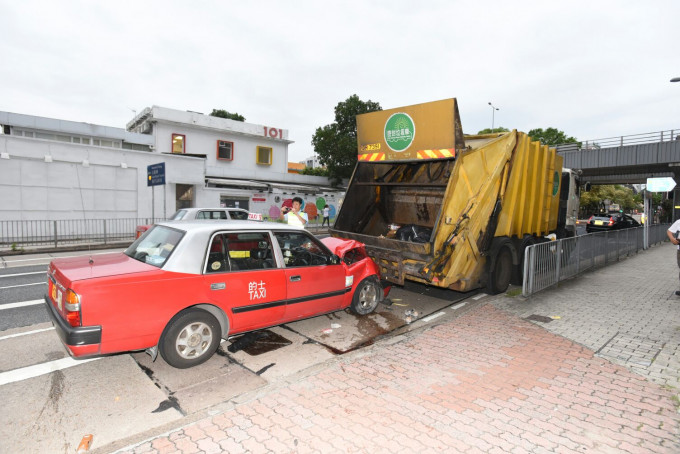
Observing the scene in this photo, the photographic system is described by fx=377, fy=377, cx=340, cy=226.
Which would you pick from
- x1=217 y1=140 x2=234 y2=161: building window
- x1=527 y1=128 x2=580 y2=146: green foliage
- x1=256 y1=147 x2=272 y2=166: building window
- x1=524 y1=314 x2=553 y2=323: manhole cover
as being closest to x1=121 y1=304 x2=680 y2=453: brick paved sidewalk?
x1=524 y1=314 x2=553 y2=323: manhole cover

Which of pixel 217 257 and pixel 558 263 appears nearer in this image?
pixel 217 257

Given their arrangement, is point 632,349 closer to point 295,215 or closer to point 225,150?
point 295,215

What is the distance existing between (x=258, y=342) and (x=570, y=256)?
294 inches

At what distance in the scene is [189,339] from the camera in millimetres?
3938

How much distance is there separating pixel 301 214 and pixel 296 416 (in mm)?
4738

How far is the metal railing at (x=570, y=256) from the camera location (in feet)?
23.5

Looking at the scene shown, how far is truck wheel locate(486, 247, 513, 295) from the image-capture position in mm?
7023

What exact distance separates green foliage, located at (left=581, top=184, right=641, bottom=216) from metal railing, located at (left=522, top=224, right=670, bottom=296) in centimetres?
3938

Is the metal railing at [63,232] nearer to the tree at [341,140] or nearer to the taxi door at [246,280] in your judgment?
the taxi door at [246,280]

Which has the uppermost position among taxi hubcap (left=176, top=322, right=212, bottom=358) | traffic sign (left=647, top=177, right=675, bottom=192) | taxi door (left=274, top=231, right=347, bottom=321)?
traffic sign (left=647, top=177, right=675, bottom=192)

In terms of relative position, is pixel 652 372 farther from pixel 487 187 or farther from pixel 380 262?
pixel 380 262

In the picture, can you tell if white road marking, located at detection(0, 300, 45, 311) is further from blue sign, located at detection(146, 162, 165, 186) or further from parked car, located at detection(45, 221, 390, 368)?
blue sign, located at detection(146, 162, 165, 186)

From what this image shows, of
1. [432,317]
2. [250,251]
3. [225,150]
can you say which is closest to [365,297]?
[432,317]

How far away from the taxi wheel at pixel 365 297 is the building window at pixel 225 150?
2470 cm
